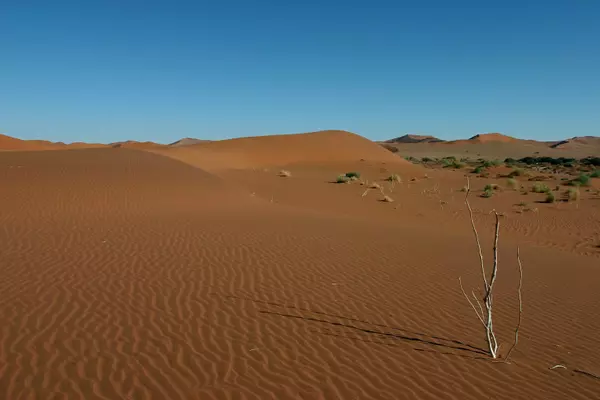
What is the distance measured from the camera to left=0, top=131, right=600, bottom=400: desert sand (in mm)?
4980

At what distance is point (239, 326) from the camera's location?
21.0ft

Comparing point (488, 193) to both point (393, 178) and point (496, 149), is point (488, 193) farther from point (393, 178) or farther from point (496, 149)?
point (496, 149)

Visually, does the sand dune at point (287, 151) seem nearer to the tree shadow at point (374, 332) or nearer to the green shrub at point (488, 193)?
the green shrub at point (488, 193)

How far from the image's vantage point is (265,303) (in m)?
7.44

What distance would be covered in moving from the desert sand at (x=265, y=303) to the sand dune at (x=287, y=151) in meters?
32.5

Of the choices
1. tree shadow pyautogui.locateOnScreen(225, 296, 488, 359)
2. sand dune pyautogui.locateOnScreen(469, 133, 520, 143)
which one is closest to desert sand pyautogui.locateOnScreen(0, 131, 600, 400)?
tree shadow pyautogui.locateOnScreen(225, 296, 488, 359)

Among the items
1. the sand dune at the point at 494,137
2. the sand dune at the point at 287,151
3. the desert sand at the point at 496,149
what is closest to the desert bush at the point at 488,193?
the sand dune at the point at 287,151

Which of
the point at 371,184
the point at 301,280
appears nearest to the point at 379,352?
the point at 301,280

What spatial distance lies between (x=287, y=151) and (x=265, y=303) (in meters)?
49.0

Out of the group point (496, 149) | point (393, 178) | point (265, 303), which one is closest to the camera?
point (265, 303)

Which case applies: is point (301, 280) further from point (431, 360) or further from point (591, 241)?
point (591, 241)

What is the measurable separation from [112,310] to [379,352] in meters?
3.83

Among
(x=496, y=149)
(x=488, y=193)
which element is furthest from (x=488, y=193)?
(x=496, y=149)

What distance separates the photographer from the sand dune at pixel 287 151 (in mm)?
50938
